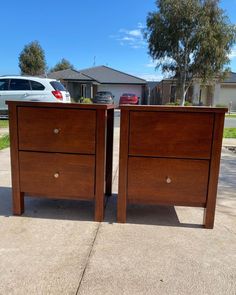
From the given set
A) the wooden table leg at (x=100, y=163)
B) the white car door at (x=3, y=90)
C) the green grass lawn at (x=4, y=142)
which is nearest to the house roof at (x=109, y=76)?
the white car door at (x=3, y=90)

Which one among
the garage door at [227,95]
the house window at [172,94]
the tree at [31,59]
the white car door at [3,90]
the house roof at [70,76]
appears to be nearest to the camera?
the white car door at [3,90]

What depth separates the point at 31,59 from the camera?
3766 centimetres

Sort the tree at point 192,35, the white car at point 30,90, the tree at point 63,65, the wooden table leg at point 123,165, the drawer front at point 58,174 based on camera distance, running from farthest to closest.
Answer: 1. the tree at point 63,65
2. the tree at point 192,35
3. the white car at point 30,90
4. the drawer front at point 58,174
5. the wooden table leg at point 123,165

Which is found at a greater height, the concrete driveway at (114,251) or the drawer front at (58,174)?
the drawer front at (58,174)

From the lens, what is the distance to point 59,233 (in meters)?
2.38

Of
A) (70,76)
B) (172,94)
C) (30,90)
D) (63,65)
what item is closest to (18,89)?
(30,90)

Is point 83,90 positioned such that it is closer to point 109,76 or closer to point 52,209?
point 109,76

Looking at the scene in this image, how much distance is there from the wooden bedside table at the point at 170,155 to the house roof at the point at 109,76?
2904 cm

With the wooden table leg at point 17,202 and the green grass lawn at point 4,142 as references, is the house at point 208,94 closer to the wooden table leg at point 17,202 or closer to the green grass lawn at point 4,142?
the green grass lawn at point 4,142

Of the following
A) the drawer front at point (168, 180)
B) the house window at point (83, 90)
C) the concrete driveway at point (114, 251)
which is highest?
the house window at point (83, 90)

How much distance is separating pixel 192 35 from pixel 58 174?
753 inches

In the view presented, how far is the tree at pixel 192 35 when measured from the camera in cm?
1872

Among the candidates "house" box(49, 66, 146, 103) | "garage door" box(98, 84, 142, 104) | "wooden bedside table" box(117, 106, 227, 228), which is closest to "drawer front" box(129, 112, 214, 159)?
"wooden bedside table" box(117, 106, 227, 228)

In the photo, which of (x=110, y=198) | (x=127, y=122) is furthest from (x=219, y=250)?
(x=110, y=198)
